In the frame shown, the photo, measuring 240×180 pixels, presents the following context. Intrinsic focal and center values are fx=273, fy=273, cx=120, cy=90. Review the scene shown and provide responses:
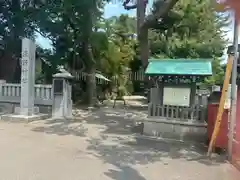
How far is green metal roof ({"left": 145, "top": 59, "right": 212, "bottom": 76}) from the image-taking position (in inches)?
291

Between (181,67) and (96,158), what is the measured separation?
144 inches

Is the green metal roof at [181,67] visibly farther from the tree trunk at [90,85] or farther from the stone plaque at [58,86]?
the tree trunk at [90,85]

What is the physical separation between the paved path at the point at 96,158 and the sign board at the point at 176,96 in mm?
1231

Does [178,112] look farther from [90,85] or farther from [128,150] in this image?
[90,85]

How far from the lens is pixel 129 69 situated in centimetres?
2777

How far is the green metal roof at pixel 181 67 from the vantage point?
7.38 meters

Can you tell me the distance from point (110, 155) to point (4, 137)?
3227mm

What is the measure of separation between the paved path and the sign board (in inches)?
48.5

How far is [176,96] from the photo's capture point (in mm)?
7785

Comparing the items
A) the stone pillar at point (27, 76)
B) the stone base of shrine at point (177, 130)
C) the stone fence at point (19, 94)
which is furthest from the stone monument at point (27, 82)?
the stone base of shrine at point (177, 130)

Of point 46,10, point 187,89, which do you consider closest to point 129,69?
point 46,10

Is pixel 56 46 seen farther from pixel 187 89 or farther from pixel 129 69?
pixel 129 69

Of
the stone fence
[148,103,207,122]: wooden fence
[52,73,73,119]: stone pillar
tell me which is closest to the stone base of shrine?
[148,103,207,122]: wooden fence

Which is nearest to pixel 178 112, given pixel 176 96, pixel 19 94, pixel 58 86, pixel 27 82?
pixel 176 96
